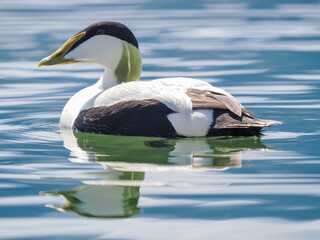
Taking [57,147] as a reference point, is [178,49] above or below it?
above

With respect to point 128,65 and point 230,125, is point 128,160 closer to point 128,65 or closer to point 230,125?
point 230,125

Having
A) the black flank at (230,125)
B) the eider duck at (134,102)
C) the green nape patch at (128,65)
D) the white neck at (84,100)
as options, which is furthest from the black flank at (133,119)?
the green nape patch at (128,65)

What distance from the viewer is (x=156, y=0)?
656 inches

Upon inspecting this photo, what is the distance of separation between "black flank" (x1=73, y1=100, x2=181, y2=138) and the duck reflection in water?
0.06 m

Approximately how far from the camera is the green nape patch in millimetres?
7070

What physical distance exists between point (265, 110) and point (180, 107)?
5.33 ft

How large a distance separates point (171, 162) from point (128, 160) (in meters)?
0.29

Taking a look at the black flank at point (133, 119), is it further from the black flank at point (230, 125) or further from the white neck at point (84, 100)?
the black flank at point (230, 125)

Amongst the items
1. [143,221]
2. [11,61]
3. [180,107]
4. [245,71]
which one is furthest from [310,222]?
[11,61]

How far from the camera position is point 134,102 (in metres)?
6.41

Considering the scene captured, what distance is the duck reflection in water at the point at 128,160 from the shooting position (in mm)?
4747

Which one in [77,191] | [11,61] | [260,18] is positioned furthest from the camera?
[260,18]

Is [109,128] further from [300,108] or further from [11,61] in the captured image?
[11,61]

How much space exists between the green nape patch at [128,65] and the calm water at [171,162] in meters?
0.69
